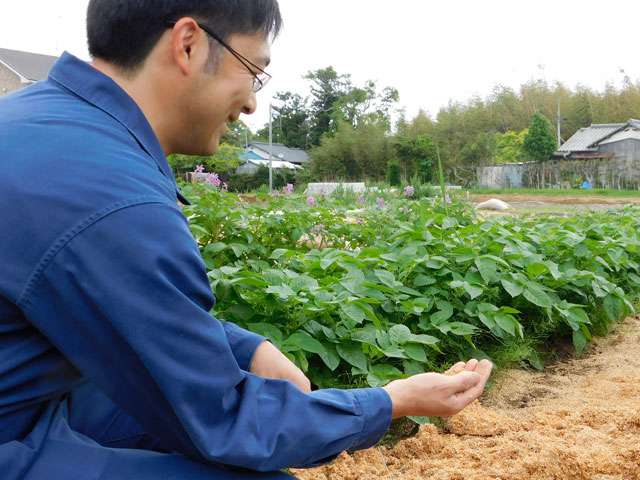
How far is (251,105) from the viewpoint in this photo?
1.10m

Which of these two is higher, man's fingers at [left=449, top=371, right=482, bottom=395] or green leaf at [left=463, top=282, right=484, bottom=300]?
man's fingers at [left=449, top=371, right=482, bottom=395]

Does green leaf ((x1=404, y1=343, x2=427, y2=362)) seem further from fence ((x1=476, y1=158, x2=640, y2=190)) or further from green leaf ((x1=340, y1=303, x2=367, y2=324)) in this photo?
fence ((x1=476, y1=158, x2=640, y2=190))

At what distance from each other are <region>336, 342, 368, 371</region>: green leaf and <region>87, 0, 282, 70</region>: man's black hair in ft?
3.61

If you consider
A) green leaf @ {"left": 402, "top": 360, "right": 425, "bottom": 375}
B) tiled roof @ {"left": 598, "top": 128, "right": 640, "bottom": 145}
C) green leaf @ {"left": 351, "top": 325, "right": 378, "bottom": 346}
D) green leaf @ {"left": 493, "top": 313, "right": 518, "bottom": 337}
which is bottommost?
green leaf @ {"left": 402, "top": 360, "right": 425, "bottom": 375}

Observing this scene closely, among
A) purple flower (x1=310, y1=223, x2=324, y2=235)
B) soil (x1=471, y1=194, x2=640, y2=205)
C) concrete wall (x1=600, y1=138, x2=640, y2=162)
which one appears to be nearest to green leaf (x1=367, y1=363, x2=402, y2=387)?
purple flower (x1=310, y1=223, x2=324, y2=235)

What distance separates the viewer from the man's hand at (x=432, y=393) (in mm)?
1012

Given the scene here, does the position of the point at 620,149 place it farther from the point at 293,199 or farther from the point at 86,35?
the point at 86,35

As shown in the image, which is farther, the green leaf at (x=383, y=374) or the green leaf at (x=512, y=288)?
the green leaf at (x=512, y=288)

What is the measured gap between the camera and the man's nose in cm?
109

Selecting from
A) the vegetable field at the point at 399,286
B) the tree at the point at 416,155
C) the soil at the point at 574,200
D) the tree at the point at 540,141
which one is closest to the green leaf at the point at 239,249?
the vegetable field at the point at 399,286

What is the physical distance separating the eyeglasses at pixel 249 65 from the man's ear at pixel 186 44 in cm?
1

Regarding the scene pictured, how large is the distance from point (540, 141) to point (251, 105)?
95.7 ft

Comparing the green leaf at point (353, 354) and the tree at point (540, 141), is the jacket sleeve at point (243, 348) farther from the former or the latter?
the tree at point (540, 141)

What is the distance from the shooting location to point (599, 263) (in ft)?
10.5
